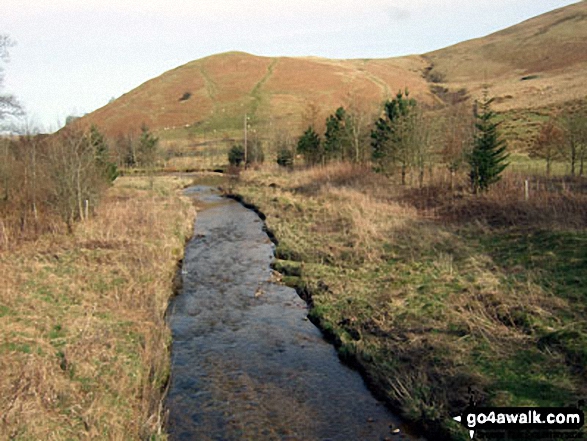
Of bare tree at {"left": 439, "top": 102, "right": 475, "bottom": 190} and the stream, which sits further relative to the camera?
bare tree at {"left": 439, "top": 102, "right": 475, "bottom": 190}

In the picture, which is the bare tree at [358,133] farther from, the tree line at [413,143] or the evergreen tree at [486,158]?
the evergreen tree at [486,158]

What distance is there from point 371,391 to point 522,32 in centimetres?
16166

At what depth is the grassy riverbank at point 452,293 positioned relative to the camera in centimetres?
916

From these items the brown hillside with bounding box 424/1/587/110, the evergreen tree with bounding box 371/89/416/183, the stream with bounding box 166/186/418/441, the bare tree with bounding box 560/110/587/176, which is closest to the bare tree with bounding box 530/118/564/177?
the bare tree with bounding box 560/110/587/176

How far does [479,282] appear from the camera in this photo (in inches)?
534

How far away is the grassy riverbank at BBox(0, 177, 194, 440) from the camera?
783 centimetres

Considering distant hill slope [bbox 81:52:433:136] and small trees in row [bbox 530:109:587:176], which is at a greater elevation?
distant hill slope [bbox 81:52:433:136]

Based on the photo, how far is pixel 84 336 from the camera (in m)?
10.4

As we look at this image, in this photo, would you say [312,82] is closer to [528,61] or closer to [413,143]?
[528,61]

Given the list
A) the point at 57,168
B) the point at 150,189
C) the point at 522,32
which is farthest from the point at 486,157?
the point at 522,32

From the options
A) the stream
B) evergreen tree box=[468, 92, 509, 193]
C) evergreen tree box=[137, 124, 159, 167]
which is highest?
evergreen tree box=[137, 124, 159, 167]

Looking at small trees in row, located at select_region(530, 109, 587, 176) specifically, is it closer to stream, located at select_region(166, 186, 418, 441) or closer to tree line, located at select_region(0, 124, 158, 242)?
stream, located at select_region(166, 186, 418, 441)

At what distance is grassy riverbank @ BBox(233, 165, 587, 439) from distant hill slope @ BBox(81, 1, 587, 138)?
54.8m

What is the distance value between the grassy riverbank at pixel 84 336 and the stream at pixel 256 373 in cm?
69
